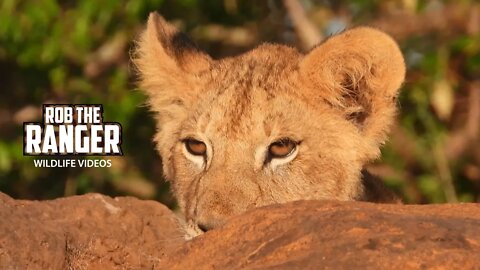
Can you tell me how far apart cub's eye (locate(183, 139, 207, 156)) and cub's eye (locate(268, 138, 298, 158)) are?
0.97ft

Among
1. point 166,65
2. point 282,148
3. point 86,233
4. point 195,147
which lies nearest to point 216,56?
point 166,65

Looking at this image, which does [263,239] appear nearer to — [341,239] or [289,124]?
[341,239]

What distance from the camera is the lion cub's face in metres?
4.62

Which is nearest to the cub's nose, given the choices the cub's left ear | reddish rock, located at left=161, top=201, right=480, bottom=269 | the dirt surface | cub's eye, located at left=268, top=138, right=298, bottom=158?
the dirt surface

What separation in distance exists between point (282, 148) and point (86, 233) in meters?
0.90

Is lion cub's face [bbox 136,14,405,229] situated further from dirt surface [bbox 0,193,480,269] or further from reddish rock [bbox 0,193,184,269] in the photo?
dirt surface [bbox 0,193,480,269]

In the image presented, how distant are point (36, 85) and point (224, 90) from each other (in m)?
3.78

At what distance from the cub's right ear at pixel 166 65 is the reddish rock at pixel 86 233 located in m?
0.59

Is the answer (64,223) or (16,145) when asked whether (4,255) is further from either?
(16,145)

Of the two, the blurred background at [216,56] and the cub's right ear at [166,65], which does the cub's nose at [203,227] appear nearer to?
the cub's right ear at [166,65]

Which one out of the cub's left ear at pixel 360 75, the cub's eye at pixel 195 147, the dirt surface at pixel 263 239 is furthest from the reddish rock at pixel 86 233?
the cub's left ear at pixel 360 75

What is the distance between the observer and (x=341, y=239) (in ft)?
10.5

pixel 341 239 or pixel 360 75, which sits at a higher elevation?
pixel 360 75

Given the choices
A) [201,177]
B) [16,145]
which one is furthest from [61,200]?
[16,145]
